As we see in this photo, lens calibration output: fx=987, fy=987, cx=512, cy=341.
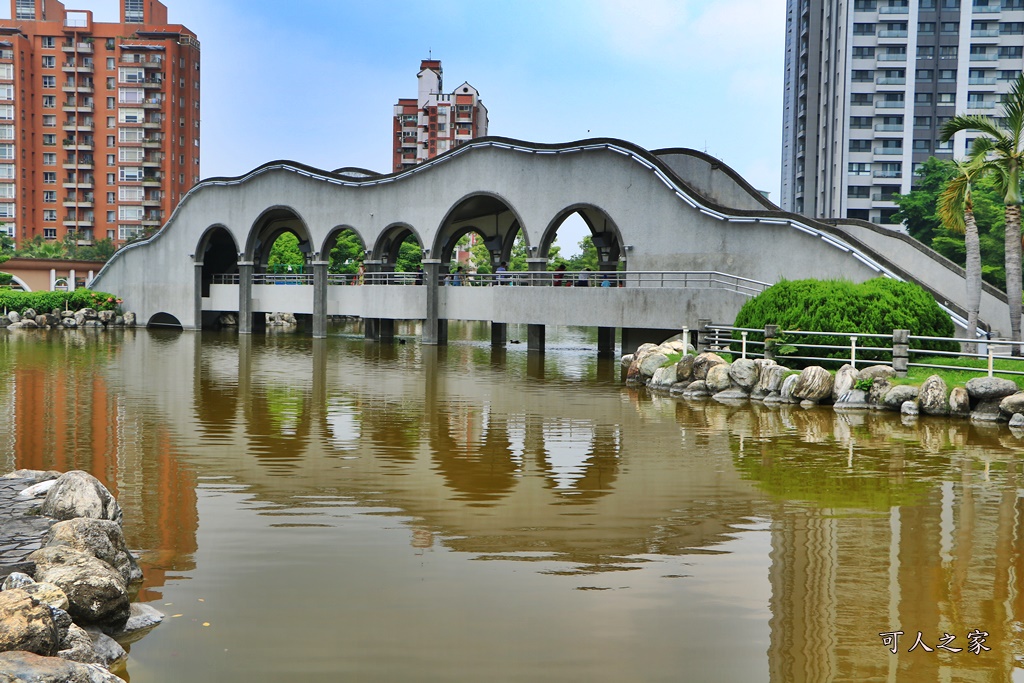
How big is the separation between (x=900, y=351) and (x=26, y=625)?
707 inches

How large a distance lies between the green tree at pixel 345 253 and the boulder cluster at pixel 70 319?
57.7ft

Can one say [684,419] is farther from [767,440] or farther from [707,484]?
[707,484]

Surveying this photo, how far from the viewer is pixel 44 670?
5.30 meters

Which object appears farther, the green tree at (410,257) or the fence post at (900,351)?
the green tree at (410,257)

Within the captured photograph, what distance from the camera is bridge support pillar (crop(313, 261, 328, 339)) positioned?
47812 mm

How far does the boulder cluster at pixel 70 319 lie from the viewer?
57781mm

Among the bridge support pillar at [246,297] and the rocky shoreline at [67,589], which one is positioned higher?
the bridge support pillar at [246,297]

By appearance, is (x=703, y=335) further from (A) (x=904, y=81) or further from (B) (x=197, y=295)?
(A) (x=904, y=81)

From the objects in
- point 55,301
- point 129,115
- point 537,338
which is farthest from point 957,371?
point 129,115

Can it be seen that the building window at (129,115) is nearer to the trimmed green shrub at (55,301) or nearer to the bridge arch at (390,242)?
the trimmed green shrub at (55,301)

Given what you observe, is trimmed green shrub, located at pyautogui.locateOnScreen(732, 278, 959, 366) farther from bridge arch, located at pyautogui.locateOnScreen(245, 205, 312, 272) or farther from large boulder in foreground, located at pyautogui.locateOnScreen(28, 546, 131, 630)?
bridge arch, located at pyautogui.locateOnScreen(245, 205, 312, 272)

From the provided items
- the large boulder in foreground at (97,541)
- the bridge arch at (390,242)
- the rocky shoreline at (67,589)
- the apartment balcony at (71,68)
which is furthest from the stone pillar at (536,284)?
the apartment balcony at (71,68)

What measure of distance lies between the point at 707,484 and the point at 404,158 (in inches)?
4682

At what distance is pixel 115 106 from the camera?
95.0m
